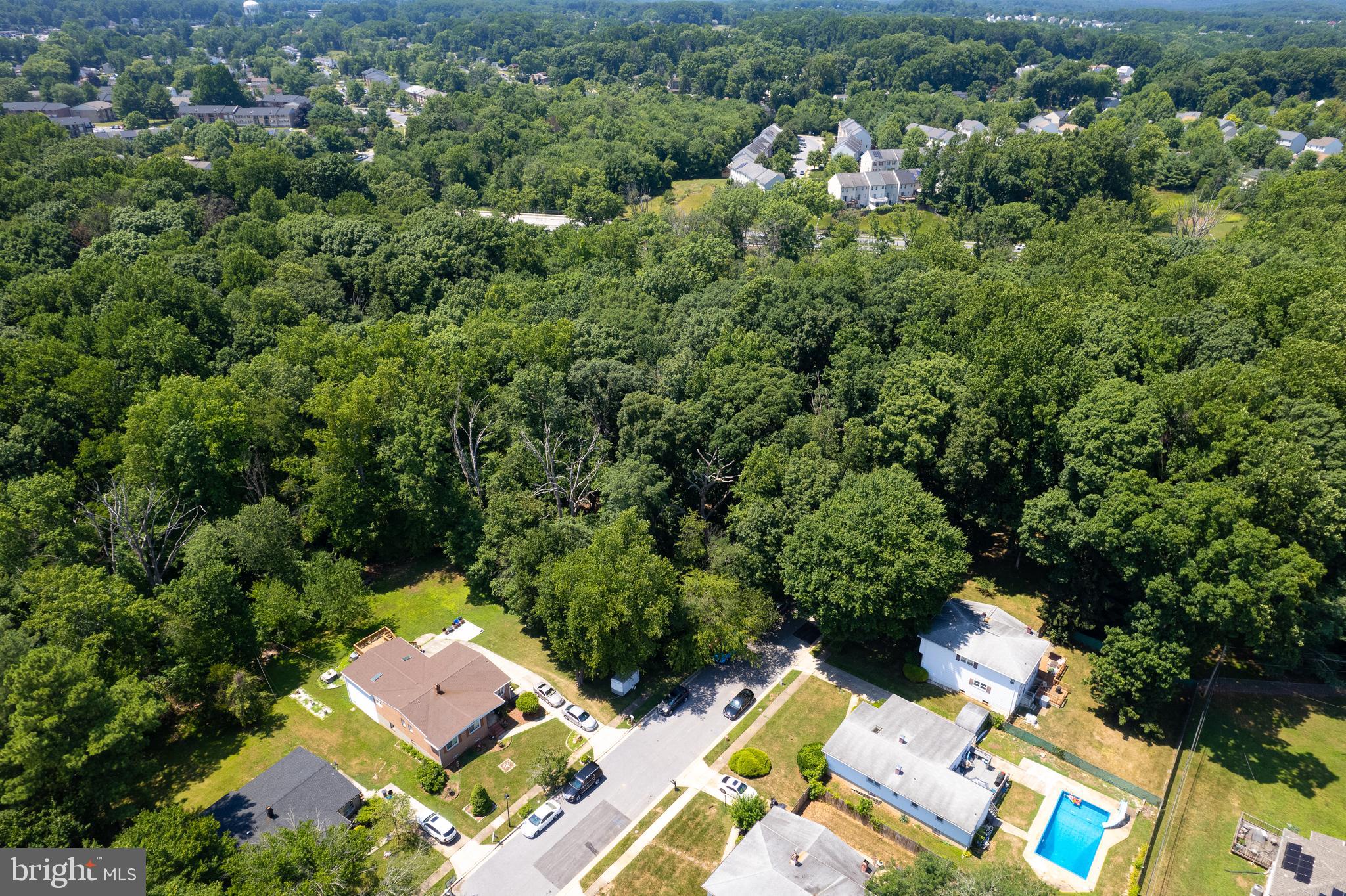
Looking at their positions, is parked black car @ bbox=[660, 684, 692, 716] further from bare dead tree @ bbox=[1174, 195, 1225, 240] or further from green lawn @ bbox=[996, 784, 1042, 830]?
bare dead tree @ bbox=[1174, 195, 1225, 240]

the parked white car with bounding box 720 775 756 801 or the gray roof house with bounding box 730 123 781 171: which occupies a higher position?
the gray roof house with bounding box 730 123 781 171

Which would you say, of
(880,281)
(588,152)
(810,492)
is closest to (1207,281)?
(880,281)

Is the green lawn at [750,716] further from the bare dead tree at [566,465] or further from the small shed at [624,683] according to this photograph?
the bare dead tree at [566,465]

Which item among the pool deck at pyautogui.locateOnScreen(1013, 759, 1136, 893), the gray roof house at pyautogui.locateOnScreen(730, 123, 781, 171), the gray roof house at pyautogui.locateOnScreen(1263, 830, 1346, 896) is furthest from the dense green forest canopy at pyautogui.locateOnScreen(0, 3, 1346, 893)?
the gray roof house at pyautogui.locateOnScreen(730, 123, 781, 171)

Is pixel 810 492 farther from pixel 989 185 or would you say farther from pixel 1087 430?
pixel 989 185

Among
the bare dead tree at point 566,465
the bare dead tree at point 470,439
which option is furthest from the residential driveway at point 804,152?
the bare dead tree at point 566,465

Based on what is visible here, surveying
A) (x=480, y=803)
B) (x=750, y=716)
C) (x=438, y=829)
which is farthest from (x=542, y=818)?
(x=750, y=716)
